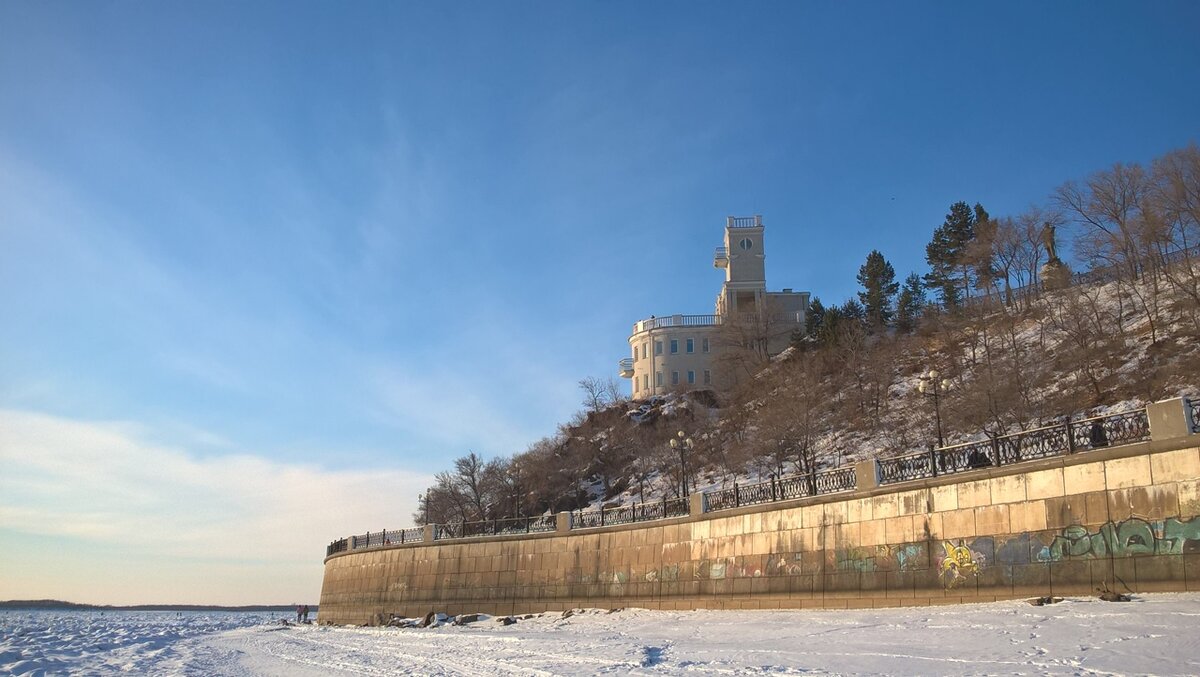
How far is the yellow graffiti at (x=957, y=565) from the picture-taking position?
20031 mm

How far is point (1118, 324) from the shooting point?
45.9 meters

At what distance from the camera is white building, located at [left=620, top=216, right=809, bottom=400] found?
75188mm

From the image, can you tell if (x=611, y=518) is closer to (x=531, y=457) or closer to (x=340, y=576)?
(x=340, y=576)

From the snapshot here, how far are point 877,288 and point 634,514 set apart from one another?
4824 centimetres

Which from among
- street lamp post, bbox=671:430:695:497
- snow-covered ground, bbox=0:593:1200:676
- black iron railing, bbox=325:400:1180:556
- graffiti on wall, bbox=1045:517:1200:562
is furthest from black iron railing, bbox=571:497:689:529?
graffiti on wall, bbox=1045:517:1200:562

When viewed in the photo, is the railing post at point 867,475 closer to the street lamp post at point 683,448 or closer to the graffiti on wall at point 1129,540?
the graffiti on wall at point 1129,540

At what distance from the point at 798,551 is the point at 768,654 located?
33.2 feet

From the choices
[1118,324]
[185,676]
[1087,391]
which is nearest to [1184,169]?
[1118,324]

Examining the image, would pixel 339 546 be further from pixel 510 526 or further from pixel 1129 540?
pixel 1129 540

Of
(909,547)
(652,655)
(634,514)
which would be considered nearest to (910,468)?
(909,547)

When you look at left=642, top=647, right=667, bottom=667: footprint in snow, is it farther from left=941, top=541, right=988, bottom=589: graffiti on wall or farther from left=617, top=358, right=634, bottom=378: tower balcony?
left=617, top=358, right=634, bottom=378: tower balcony

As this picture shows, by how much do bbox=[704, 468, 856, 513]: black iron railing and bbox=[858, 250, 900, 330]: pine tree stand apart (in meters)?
45.1

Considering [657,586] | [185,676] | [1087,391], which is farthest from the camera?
[1087,391]

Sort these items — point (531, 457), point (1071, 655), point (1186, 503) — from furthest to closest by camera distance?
point (531, 457) < point (1186, 503) < point (1071, 655)
